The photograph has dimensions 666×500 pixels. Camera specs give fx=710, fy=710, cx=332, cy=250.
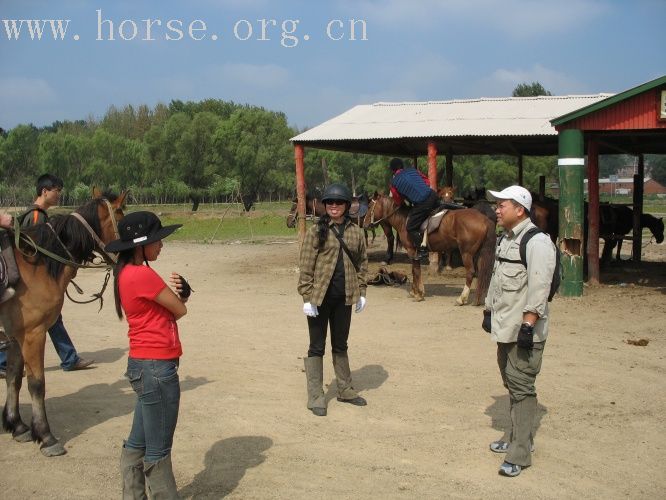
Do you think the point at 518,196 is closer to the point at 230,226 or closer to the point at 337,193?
the point at 337,193

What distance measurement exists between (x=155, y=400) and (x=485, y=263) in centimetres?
818

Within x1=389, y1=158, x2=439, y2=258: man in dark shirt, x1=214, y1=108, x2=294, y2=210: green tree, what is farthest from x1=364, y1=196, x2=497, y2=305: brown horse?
x1=214, y1=108, x2=294, y2=210: green tree

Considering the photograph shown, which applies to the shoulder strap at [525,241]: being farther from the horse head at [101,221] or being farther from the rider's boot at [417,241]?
the rider's boot at [417,241]

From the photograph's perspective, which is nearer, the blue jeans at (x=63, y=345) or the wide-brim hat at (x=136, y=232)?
the wide-brim hat at (x=136, y=232)

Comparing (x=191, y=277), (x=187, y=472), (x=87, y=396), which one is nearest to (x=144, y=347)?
(x=187, y=472)

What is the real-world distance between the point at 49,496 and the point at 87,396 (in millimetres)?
2323

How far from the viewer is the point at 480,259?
37.5ft

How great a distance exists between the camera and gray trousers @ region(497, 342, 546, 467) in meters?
4.88

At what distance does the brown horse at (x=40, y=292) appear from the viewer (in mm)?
5449

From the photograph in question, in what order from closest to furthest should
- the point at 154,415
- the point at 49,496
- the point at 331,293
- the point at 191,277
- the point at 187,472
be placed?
the point at 154,415
the point at 49,496
the point at 187,472
the point at 331,293
the point at 191,277

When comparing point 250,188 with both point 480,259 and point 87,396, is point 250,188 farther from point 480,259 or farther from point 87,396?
point 87,396

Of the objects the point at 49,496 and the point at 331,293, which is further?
the point at 331,293

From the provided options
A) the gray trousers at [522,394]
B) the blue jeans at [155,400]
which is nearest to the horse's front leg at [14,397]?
the blue jeans at [155,400]

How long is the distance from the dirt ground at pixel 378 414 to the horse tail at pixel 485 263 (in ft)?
2.57
